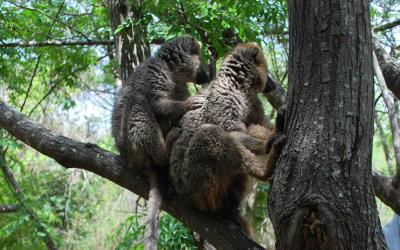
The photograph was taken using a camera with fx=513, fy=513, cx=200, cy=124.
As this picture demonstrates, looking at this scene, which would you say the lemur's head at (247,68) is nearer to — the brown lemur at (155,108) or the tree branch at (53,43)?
the brown lemur at (155,108)

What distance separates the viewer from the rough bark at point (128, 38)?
5961mm

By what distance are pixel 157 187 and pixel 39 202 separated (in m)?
6.56

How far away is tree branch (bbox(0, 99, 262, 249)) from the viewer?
4.04 m

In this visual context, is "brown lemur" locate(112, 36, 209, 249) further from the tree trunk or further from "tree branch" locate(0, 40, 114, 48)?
"tree branch" locate(0, 40, 114, 48)

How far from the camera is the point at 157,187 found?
441 cm

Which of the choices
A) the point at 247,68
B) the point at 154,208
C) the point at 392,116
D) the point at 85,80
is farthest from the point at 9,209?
the point at 392,116

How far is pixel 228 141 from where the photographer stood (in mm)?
4020

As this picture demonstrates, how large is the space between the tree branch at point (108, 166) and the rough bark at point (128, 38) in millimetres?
1375

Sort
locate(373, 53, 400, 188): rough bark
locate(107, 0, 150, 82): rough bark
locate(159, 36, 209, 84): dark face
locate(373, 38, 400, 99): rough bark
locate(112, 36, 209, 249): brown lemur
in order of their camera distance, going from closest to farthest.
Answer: locate(112, 36, 209, 249): brown lemur → locate(373, 53, 400, 188): rough bark → locate(159, 36, 209, 84): dark face → locate(107, 0, 150, 82): rough bark → locate(373, 38, 400, 99): rough bark

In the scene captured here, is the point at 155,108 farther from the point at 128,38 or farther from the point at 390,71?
the point at 390,71

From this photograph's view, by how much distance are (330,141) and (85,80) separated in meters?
11.0

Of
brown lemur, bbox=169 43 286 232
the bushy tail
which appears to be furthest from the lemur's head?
the bushy tail

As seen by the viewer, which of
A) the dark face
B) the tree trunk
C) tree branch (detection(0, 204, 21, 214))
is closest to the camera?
the tree trunk

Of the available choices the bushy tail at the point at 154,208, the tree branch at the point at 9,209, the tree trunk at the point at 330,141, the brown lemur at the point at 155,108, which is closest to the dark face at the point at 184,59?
the brown lemur at the point at 155,108
